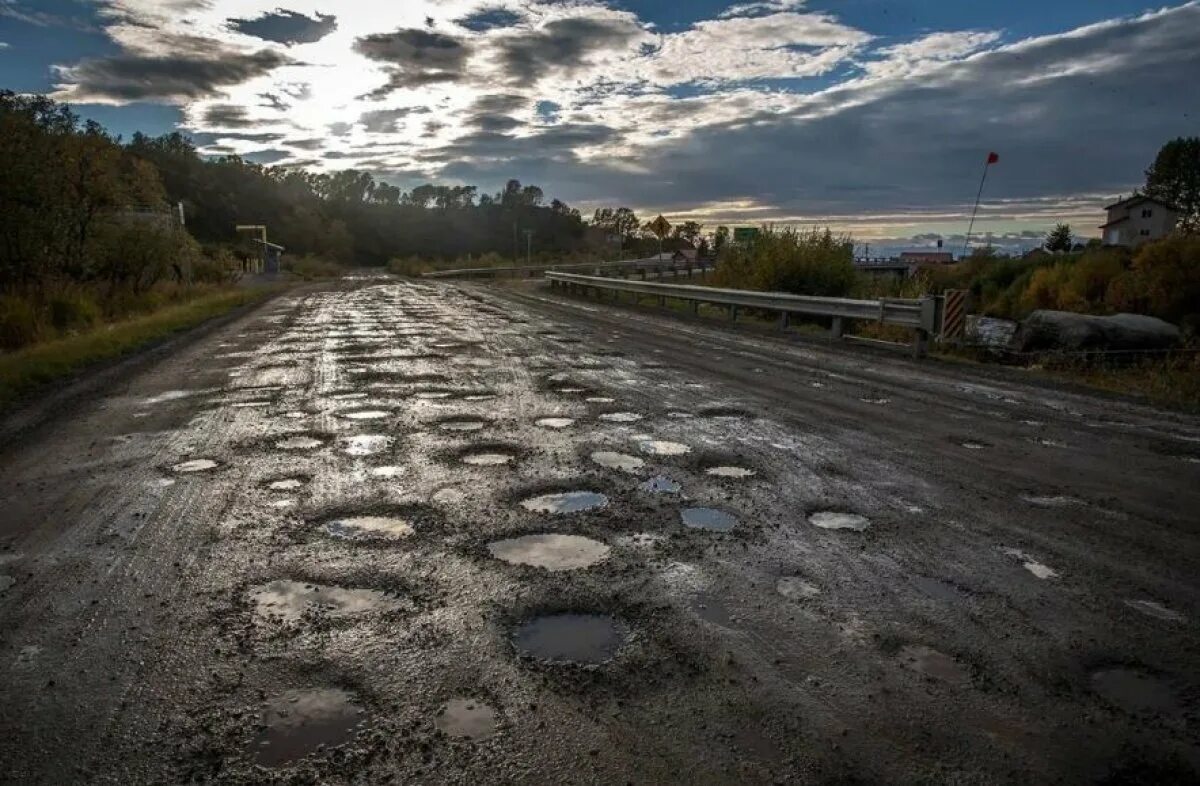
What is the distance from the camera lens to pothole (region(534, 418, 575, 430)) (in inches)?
277

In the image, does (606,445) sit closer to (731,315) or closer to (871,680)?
(871,680)

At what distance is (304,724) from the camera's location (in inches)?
98.5

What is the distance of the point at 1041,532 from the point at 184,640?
4.42 m

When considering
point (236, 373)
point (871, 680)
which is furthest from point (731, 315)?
point (871, 680)

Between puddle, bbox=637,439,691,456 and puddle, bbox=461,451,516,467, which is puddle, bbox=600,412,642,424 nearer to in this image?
puddle, bbox=637,439,691,456

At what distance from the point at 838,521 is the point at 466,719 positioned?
276 cm

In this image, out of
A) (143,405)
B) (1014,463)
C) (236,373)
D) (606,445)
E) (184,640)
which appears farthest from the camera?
(236,373)

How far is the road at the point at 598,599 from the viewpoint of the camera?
7.83 ft

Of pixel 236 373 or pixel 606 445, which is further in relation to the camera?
pixel 236 373

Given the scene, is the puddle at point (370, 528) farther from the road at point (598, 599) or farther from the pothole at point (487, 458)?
the pothole at point (487, 458)

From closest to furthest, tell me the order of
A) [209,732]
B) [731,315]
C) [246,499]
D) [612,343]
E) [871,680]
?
[209,732], [871,680], [246,499], [612,343], [731,315]

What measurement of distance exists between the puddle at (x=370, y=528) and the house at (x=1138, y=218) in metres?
85.6

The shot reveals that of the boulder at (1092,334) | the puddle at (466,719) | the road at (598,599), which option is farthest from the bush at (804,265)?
the puddle at (466,719)

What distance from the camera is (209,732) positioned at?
8.04 feet
